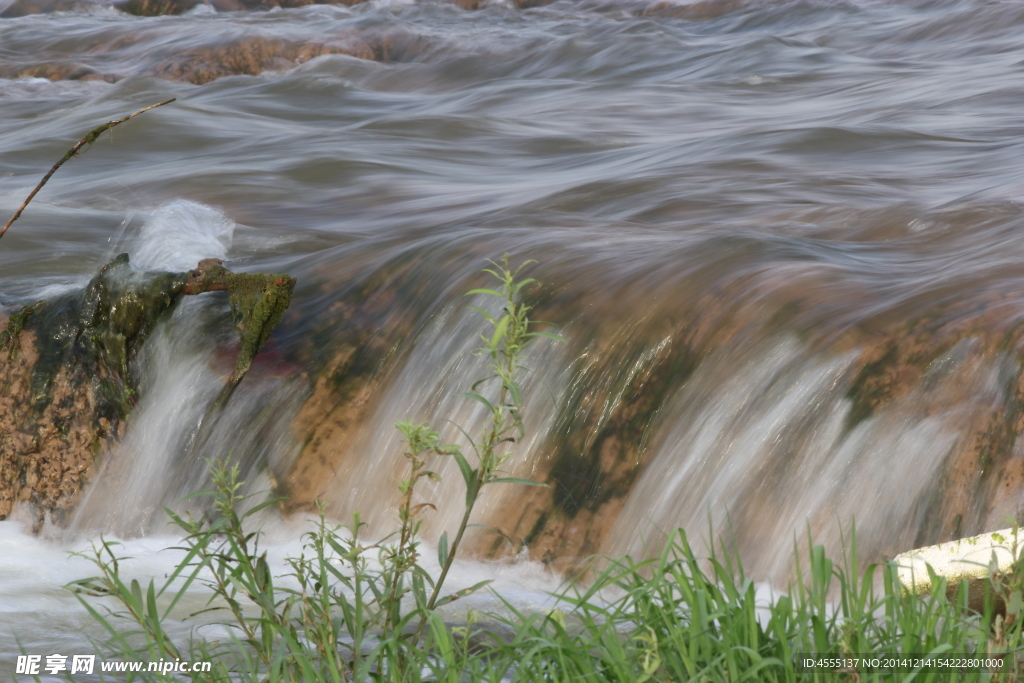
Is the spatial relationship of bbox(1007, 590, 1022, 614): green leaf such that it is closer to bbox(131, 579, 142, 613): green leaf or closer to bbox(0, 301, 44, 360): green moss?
bbox(131, 579, 142, 613): green leaf

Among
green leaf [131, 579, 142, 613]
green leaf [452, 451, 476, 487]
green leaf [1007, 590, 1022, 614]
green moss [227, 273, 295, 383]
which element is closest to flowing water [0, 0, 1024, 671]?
green moss [227, 273, 295, 383]

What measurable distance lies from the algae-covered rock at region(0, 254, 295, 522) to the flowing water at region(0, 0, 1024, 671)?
0.32 ft

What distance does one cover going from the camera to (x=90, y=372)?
4.33 metres

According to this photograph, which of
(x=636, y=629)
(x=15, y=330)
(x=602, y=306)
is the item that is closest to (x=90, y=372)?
(x=15, y=330)

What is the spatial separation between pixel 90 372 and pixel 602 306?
6.29 feet

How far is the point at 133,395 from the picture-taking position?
4.26 meters

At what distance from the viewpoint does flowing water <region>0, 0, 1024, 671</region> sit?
3.20m

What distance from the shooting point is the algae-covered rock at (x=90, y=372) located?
166 inches

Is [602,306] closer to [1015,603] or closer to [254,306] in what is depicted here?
[254,306]

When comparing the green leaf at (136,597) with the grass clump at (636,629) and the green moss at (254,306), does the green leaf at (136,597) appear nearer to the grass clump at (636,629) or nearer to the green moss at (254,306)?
the grass clump at (636,629)

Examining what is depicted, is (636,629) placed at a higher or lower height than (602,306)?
lower

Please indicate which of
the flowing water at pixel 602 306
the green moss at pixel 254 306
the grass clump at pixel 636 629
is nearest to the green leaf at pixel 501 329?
the grass clump at pixel 636 629

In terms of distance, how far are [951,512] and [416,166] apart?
5550 millimetres

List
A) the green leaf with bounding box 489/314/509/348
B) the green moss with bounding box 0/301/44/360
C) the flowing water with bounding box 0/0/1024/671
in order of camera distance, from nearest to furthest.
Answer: the green leaf with bounding box 489/314/509/348 → the flowing water with bounding box 0/0/1024/671 → the green moss with bounding box 0/301/44/360
